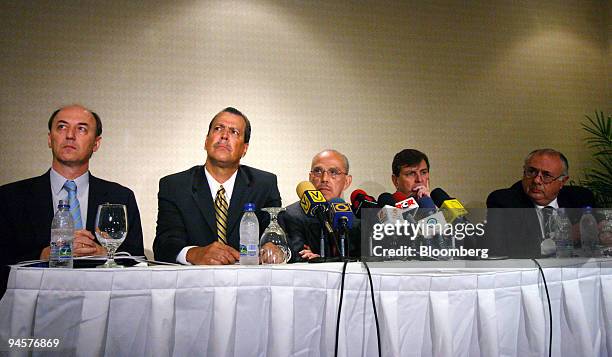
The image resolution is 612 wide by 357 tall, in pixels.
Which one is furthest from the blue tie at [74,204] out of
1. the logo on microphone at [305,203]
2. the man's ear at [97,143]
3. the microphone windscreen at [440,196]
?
the microphone windscreen at [440,196]

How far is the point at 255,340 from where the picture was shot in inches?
56.2

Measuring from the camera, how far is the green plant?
3682 mm

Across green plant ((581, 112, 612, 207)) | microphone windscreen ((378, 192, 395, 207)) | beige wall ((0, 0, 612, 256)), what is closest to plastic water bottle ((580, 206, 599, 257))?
microphone windscreen ((378, 192, 395, 207))

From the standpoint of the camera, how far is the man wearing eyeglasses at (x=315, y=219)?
2.02 meters

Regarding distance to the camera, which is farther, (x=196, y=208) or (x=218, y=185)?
(x=218, y=185)

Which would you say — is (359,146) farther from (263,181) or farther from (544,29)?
(544,29)

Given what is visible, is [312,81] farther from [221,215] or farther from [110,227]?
[110,227]

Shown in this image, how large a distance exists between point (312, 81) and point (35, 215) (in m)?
1.88

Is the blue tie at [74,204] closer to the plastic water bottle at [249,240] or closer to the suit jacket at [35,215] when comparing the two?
the suit jacket at [35,215]

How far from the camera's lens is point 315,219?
2215 millimetres

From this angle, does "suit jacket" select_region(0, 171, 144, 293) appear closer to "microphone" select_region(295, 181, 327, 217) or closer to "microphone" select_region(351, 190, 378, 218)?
"microphone" select_region(295, 181, 327, 217)

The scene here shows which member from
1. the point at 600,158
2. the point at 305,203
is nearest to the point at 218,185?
the point at 305,203

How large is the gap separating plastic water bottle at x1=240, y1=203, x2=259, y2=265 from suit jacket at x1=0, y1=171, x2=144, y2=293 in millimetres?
831

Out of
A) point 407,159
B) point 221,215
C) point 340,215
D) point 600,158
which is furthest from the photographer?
point 600,158
